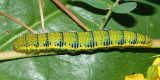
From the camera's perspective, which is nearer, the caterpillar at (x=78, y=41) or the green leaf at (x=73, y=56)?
the caterpillar at (x=78, y=41)

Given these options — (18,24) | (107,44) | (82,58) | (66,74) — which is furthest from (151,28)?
(18,24)

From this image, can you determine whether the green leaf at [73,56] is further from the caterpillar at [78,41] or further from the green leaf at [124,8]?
the green leaf at [124,8]

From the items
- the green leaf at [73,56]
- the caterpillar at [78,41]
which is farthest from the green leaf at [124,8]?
the green leaf at [73,56]

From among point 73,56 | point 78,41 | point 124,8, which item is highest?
point 124,8

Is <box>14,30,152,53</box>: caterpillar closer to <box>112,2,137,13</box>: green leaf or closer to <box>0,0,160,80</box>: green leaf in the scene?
<box>0,0,160,80</box>: green leaf

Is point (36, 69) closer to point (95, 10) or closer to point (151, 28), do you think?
point (95, 10)

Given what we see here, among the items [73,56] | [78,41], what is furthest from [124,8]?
[73,56]

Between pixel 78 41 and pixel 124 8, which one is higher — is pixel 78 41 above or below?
below

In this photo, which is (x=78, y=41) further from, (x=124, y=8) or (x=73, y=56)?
(x=124, y=8)
